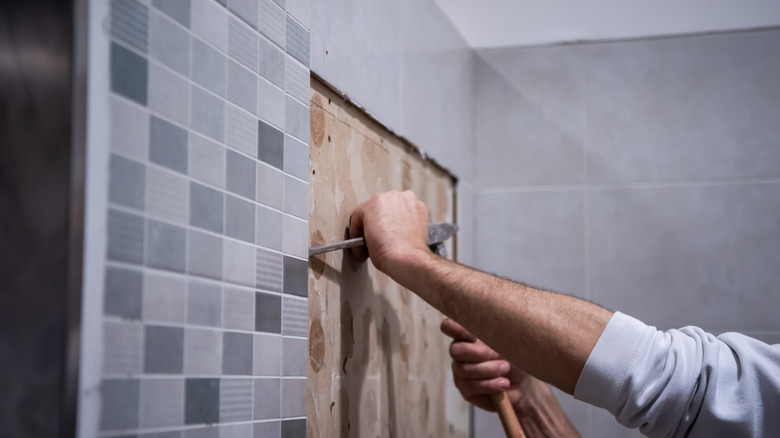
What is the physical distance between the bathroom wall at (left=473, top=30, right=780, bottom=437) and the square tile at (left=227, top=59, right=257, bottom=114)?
3.38 ft

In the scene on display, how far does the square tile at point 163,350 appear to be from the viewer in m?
0.55

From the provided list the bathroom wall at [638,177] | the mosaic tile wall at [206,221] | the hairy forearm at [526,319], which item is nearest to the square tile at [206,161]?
the mosaic tile wall at [206,221]

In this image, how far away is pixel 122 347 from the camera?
524mm

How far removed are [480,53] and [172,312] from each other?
1.29 m

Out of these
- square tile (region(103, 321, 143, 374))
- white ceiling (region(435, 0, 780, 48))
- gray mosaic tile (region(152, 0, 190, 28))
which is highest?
white ceiling (region(435, 0, 780, 48))

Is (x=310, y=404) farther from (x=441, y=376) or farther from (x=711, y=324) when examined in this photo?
(x=711, y=324)

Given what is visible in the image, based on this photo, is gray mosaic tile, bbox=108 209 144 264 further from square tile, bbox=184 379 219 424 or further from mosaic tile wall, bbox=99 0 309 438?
square tile, bbox=184 379 219 424

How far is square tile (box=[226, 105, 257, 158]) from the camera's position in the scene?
2.24ft

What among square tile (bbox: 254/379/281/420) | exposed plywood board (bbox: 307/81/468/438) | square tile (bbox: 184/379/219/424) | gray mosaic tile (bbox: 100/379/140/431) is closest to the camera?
gray mosaic tile (bbox: 100/379/140/431)

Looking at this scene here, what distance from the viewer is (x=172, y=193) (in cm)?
59

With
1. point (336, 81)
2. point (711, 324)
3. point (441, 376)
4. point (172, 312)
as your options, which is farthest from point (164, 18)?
point (711, 324)

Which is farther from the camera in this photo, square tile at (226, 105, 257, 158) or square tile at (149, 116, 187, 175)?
square tile at (226, 105, 257, 158)

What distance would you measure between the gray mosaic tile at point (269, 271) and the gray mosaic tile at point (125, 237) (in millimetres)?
181

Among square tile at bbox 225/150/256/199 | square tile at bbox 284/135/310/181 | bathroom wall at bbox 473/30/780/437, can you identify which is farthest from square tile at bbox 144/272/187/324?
bathroom wall at bbox 473/30/780/437
